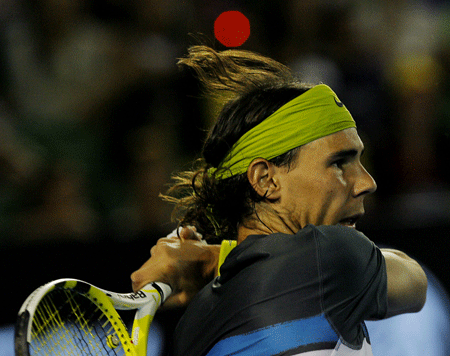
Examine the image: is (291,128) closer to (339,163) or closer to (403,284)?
(339,163)

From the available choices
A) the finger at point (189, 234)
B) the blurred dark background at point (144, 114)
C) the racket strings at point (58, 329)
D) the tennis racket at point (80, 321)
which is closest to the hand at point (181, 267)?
the finger at point (189, 234)

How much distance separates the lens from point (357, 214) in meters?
2.07

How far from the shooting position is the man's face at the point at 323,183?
6.42ft

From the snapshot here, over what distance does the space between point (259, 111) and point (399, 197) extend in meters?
3.05

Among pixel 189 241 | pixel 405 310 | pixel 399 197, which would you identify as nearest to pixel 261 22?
pixel 399 197

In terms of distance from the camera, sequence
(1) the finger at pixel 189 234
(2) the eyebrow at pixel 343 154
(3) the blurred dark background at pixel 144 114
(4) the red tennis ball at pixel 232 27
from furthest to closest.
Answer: (4) the red tennis ball at pixel 232 27
(3) the blurred dark background at pixel 144 114
(1) the finger at pixel 189 234
(2) the eyebrow at pixel 343 154

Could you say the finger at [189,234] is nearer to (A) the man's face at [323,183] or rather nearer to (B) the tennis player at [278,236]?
(B) the tennis player at [278,236]

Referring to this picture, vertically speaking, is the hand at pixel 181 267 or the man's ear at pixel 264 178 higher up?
the man's ear at pixel 264 178

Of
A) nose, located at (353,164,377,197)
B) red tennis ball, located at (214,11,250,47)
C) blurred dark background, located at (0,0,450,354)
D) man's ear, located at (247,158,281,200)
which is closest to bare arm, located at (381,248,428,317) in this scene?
nose, located at (353,164,377,197)

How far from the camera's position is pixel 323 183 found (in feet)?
6.39

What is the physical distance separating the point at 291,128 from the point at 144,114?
2.75 metres

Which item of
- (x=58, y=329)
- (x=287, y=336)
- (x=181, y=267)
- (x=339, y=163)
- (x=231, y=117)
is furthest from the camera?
(x=181, y=267)

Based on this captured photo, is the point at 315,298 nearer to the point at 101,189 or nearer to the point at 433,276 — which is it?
the point at 433,276

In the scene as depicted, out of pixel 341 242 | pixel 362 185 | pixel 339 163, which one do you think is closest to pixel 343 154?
pixel 339 163
